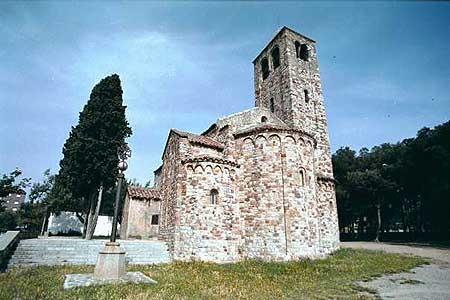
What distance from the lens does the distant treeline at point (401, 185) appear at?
3045 centimetres

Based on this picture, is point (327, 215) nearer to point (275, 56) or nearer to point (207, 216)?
point (207, 216)

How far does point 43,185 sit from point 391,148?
2088 inches

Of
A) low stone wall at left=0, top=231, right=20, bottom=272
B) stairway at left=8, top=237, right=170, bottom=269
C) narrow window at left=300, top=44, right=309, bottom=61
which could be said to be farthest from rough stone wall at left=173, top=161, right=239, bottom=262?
narrow window at left=300, top=44, right=309, bottom=61

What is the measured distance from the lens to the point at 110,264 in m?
9.59

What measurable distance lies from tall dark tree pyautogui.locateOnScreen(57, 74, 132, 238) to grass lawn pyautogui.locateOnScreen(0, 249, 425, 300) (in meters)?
10.4

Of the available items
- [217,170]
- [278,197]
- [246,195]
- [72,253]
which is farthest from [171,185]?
[278,197]

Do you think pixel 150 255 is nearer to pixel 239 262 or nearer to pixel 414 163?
pixel 239 262

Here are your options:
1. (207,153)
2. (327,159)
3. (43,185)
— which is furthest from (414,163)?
(43,185)

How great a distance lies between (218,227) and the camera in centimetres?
1597

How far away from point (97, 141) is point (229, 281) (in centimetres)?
1610

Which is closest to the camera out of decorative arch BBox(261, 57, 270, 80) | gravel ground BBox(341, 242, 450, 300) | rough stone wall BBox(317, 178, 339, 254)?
gravel ground BBox(341, 242, 450, 300)

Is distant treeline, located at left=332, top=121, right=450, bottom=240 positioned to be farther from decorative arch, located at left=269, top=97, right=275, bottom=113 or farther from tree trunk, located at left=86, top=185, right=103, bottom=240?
tree trunk, located at left=86, top=185, right=103, bottom=240

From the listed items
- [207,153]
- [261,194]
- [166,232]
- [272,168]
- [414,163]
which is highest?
[414,163]

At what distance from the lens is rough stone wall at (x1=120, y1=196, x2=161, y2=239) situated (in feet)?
69.1
